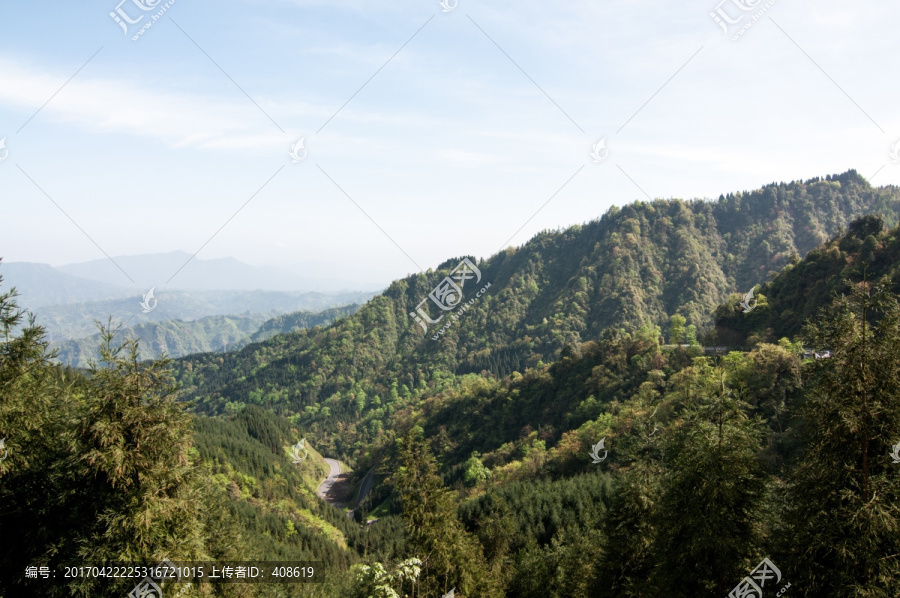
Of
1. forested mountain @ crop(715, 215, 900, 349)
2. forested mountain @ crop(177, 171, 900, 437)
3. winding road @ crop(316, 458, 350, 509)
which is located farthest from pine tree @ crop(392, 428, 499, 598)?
forested mountain @ crop(177, 171, 900, 437)

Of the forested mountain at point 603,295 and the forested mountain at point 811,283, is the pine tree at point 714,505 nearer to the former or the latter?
the forested mountain at point 811,283

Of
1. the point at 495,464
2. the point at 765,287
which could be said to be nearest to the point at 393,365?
the point at 495,464

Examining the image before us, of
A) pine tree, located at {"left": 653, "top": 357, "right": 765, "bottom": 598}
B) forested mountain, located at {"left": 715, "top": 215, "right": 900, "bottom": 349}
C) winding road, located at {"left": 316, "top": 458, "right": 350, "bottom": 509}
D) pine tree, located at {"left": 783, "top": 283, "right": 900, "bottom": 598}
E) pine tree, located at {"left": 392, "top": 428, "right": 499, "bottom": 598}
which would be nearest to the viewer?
pine tree, located at {"left": 783, "top": 283, "right": 900, "bottom": 598}

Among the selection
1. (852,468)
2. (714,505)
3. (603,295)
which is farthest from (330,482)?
(852,468)

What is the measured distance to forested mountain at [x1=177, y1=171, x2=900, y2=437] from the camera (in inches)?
6078

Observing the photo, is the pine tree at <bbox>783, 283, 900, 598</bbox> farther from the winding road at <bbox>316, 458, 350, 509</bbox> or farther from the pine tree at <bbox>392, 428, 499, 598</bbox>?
the winding road at <bbox>316, 458, 350, 509</bbox>

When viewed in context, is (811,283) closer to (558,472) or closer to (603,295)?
(558,472)

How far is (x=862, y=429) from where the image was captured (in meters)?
9.24

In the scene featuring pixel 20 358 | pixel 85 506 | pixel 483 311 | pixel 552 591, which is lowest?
pixel 552 591

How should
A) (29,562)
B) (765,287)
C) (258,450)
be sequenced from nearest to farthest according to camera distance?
(29,562) → (765,287) → (258,450)

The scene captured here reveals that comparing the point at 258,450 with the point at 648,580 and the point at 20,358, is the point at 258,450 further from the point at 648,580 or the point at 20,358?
the point at 648,580

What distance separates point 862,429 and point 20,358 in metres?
21.8

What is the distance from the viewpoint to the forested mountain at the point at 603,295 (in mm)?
154375

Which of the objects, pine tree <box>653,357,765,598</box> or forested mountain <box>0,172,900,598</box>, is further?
pine tree <box>653,357,765,598</box>
